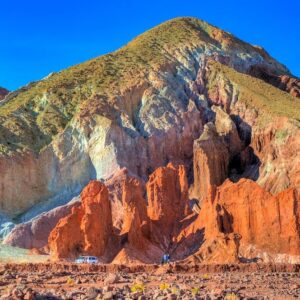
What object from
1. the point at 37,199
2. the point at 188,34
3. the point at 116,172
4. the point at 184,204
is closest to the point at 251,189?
the point at 184,204

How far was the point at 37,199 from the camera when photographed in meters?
94.8

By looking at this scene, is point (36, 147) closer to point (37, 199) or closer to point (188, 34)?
point (37, 199)

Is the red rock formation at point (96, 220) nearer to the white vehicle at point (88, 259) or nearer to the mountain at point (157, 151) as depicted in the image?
the mountain at point (157, 151)

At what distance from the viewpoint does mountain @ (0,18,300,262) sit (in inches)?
3103

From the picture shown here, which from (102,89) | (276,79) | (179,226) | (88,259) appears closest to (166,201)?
(179,226)

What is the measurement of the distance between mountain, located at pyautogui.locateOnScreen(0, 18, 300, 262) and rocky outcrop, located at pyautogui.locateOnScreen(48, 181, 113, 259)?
14cm

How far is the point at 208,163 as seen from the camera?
99688 millimetres

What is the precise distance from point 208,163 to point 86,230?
29172 millimetres

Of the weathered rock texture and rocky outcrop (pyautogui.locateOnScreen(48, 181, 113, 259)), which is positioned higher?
the weathered rock texture

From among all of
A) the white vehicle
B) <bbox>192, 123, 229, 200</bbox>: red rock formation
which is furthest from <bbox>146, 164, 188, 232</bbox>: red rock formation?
the white vehicle

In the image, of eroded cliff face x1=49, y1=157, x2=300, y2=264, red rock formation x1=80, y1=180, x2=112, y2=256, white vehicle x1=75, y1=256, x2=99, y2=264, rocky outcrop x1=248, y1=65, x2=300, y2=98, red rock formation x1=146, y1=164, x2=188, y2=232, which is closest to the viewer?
white vehicle x1=75, y1=256, x2=99, y2=264

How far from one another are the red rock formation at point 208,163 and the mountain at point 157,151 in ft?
0.58

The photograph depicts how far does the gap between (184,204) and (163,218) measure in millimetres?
4594

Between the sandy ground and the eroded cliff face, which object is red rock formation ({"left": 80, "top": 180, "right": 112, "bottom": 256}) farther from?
the sandy ground
